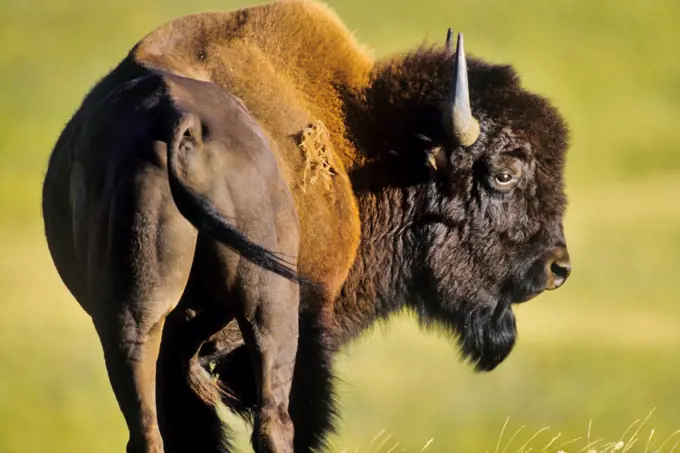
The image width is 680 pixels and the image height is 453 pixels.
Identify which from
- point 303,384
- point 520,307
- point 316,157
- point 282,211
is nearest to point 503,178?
point 316,157

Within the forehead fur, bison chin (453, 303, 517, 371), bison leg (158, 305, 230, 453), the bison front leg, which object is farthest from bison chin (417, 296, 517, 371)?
the bison front leg

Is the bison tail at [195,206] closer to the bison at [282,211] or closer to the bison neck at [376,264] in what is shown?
the bison at [282,211]

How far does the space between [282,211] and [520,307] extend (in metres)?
17.9

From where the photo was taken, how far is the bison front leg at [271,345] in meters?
4.64

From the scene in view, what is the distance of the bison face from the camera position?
6094mm

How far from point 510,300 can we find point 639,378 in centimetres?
1519

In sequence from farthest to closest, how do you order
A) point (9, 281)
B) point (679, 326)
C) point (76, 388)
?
1. point (679, 326)
2. point (9, 281)
3. point (76, 388)

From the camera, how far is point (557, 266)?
245 inches

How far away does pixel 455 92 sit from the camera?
586cm

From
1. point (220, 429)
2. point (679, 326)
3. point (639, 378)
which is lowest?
point (220, 429)

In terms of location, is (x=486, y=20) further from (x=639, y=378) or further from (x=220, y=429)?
(x=220, y=429)

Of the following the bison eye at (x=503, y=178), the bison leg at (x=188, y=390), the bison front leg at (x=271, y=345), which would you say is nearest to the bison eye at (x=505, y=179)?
the bison eye at (x=503, y=178)

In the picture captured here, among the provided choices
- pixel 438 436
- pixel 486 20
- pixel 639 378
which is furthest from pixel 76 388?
pixel 486 20

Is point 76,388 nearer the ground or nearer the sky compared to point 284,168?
nearer the ground
